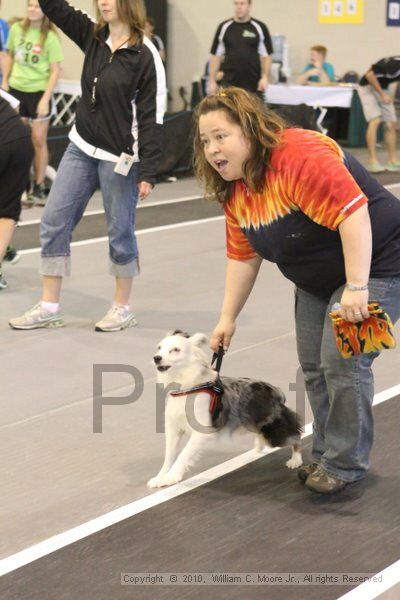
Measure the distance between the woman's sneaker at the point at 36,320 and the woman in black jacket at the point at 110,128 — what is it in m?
0.02

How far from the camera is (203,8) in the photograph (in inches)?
707

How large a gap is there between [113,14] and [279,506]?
2841 mm

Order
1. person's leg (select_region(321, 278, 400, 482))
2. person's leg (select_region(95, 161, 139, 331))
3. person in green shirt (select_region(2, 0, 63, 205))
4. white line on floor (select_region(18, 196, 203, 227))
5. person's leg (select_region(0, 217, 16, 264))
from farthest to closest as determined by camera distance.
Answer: person in green shirt (select_region(2, 0, 63, 205)) → white line on floor (select_region(18, 196, 203, 227)) → person's leg (select_region(0, 217, 16, 264)) → person's leg (select_region(95, 161, 139, 331)) → person's leg (select_region(321, 278, 400, 482))

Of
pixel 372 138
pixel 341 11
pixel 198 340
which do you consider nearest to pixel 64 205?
pixel 198 340

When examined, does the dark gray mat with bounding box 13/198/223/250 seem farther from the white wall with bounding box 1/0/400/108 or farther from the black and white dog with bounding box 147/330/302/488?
the white wall with bounding box 1/0/400/108

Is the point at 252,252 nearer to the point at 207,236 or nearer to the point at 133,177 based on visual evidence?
the point at 133,177

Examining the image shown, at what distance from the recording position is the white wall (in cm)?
1658

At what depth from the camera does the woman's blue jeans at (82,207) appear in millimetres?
5547

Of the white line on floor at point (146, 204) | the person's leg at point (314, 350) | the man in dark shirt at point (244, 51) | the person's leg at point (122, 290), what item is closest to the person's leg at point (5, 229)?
the person's leg at point (122, 290)

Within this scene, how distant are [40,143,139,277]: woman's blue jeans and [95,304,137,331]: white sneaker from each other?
→ 0.20 metres

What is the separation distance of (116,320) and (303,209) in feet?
8.69

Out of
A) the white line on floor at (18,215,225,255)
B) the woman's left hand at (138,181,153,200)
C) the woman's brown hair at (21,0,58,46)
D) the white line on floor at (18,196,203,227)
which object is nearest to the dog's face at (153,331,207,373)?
the woman's left hand at (138,181,153,200)

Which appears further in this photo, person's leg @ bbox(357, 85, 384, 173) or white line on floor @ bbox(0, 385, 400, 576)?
person's leg @ bbox(357, 85, 384, 173)

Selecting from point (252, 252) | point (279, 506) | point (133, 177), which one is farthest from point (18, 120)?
point (279, 506)
